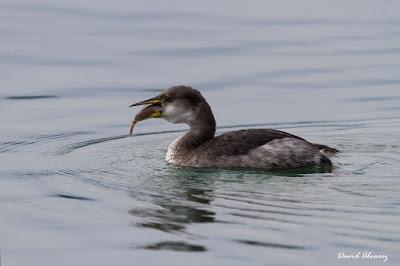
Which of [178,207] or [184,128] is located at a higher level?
[184,128]

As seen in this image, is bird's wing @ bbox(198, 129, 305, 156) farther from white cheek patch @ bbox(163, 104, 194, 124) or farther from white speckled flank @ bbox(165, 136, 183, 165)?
white cheek patch @ bbox(163, 104, 194, 124)

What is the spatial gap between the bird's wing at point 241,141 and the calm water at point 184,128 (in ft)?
1.47

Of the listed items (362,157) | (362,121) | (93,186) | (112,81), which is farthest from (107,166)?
(112,81)

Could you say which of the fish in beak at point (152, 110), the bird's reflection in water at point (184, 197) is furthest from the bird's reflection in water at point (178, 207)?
the fish in beak at point (152, 110)

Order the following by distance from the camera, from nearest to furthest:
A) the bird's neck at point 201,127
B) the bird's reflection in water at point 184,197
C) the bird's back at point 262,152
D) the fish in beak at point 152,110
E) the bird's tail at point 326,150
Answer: the bird's reflection in water at point 184,197
the bird's back at point 262,152
the bird's tail at point 326,150
the bird's neck at point 201,127
the fish in beak at point 152,110

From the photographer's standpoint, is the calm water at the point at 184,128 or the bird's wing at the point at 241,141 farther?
the bird's wing at the point at 241,141

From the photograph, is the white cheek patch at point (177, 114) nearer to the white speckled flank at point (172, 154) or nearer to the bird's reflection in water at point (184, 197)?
the white speckled flank at point (172, 154)

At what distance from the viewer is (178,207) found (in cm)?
Result: 1255

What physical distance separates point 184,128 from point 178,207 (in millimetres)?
5300

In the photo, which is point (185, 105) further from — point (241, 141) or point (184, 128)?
point (184, 128)

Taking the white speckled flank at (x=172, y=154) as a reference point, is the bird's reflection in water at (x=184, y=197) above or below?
below

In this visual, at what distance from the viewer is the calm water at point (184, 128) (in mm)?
11258

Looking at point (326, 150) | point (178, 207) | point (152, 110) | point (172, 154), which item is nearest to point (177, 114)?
point (152, 110)

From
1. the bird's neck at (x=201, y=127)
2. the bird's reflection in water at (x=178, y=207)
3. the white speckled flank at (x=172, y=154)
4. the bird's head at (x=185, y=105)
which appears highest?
the bird's head at (x=185, y=105)
